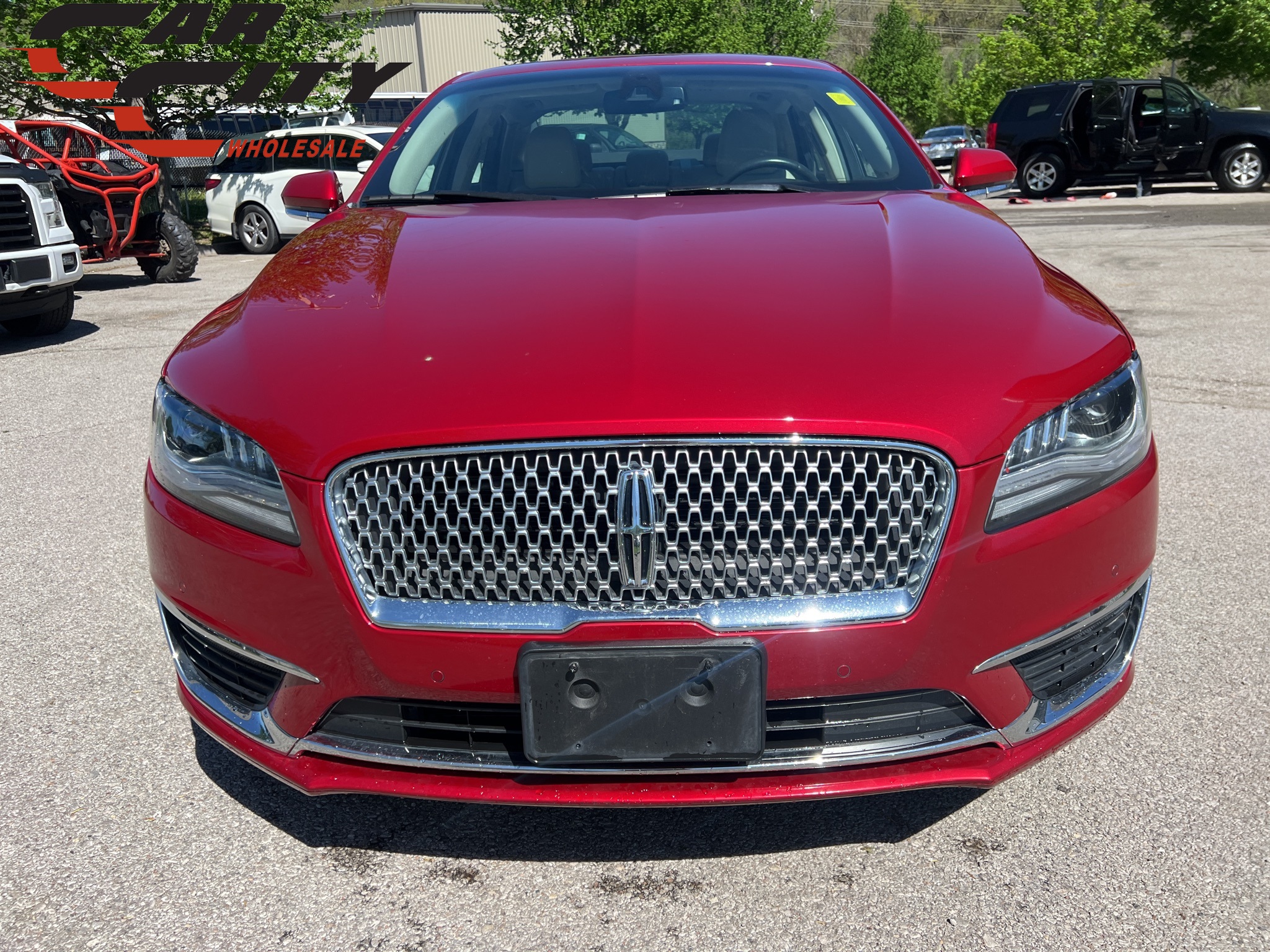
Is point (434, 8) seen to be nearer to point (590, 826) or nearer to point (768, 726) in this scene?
point (590, 826)

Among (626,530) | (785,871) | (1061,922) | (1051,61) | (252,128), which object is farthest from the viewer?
(1051,61)

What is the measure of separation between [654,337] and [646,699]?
653mm

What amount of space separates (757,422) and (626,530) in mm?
276

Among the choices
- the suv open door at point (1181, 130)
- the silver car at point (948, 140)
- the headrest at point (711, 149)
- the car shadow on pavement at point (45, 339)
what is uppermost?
the headrest at point (711, 149)

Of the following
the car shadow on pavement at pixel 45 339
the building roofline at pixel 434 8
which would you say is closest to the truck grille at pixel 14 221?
the car shadow on pavement at pixel 45 339

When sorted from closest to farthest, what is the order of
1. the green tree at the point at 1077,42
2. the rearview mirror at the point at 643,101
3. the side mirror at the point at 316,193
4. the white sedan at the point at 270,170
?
the rearview mirror at the point at 643,101 → the side mirror at the point at 316,193 → the white sedan at the point at 270,170 → the green tree at the point at 1077,42

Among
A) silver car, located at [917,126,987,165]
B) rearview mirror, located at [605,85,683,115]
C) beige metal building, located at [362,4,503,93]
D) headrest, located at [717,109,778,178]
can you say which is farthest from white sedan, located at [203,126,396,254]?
beige metal building, located at [362,4,503,93]

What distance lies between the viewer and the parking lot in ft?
6.86

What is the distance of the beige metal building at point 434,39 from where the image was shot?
5056cm

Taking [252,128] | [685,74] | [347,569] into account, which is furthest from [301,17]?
[347,569]

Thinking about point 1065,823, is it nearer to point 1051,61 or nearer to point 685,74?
point 685,74

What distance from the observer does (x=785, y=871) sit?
2234 millimetres

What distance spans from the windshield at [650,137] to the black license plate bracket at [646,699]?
1.75m

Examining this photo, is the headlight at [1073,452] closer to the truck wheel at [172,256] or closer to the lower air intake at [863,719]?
the lower air intake at [863,719]
